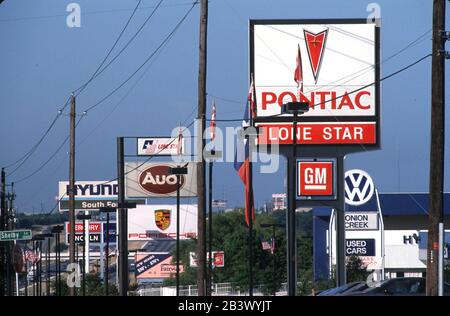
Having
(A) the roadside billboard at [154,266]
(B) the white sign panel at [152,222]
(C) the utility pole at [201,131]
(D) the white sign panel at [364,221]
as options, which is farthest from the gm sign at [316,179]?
(B) the white sign panel at [152,222]

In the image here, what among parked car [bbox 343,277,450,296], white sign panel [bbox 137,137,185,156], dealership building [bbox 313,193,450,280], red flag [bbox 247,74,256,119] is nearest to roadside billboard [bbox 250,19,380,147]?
red flag [bbox 247,74,256,119]

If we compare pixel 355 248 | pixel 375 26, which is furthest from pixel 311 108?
pixel 355 248

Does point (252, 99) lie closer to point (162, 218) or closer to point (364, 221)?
point (364, 221)

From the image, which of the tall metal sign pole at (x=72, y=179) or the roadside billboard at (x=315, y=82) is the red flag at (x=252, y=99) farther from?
the tall metal sign pole at (x=72, y=179)

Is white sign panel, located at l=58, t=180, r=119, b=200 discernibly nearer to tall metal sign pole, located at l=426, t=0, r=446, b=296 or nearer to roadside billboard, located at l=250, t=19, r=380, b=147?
roadside billboard, located at l=250, t=19, r=380, b=147

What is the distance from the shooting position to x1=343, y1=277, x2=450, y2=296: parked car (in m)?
27.4

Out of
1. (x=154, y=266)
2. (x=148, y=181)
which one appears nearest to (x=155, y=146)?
(x=148, y=181)

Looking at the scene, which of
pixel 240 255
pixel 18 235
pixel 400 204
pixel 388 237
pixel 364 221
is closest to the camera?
pixel 18 235

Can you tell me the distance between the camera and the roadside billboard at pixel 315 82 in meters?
42.3

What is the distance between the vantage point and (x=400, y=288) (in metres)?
28.0

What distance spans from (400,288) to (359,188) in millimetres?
23890

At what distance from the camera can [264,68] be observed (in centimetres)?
4253
